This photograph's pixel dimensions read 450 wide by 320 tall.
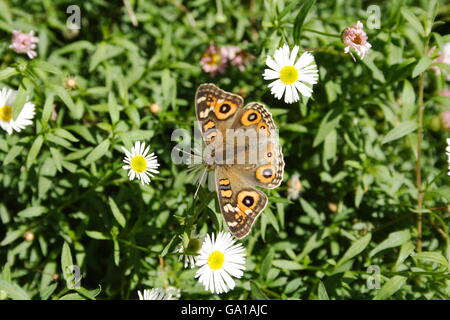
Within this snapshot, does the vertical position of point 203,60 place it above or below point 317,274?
above

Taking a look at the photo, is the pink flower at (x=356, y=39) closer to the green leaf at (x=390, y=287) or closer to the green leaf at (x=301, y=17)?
the green leaf at (x=301, y=17)

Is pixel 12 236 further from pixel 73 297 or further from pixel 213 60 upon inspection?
pixel 213 60

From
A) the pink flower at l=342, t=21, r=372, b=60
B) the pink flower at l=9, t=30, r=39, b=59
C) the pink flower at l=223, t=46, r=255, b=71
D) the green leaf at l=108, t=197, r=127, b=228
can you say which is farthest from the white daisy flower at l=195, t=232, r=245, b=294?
the pink flower at l=9, t=30, r=39, b=59

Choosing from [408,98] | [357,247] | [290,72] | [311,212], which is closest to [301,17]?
[290,72]

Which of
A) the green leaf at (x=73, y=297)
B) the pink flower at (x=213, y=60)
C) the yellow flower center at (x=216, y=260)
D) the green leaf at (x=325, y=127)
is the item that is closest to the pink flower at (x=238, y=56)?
the pink flower at (x=213, y=60)

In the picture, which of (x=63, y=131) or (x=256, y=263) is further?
(x=256, y=263)

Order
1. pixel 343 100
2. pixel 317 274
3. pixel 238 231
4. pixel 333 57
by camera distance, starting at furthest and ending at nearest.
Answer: pixel 333 57, pixel 343 100, pixel 317 274, pixel 238 231

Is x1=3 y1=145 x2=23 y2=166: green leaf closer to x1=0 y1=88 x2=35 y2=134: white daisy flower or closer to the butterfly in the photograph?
x1=0 y1=88 x2=35 y2=134: white daisy flower
